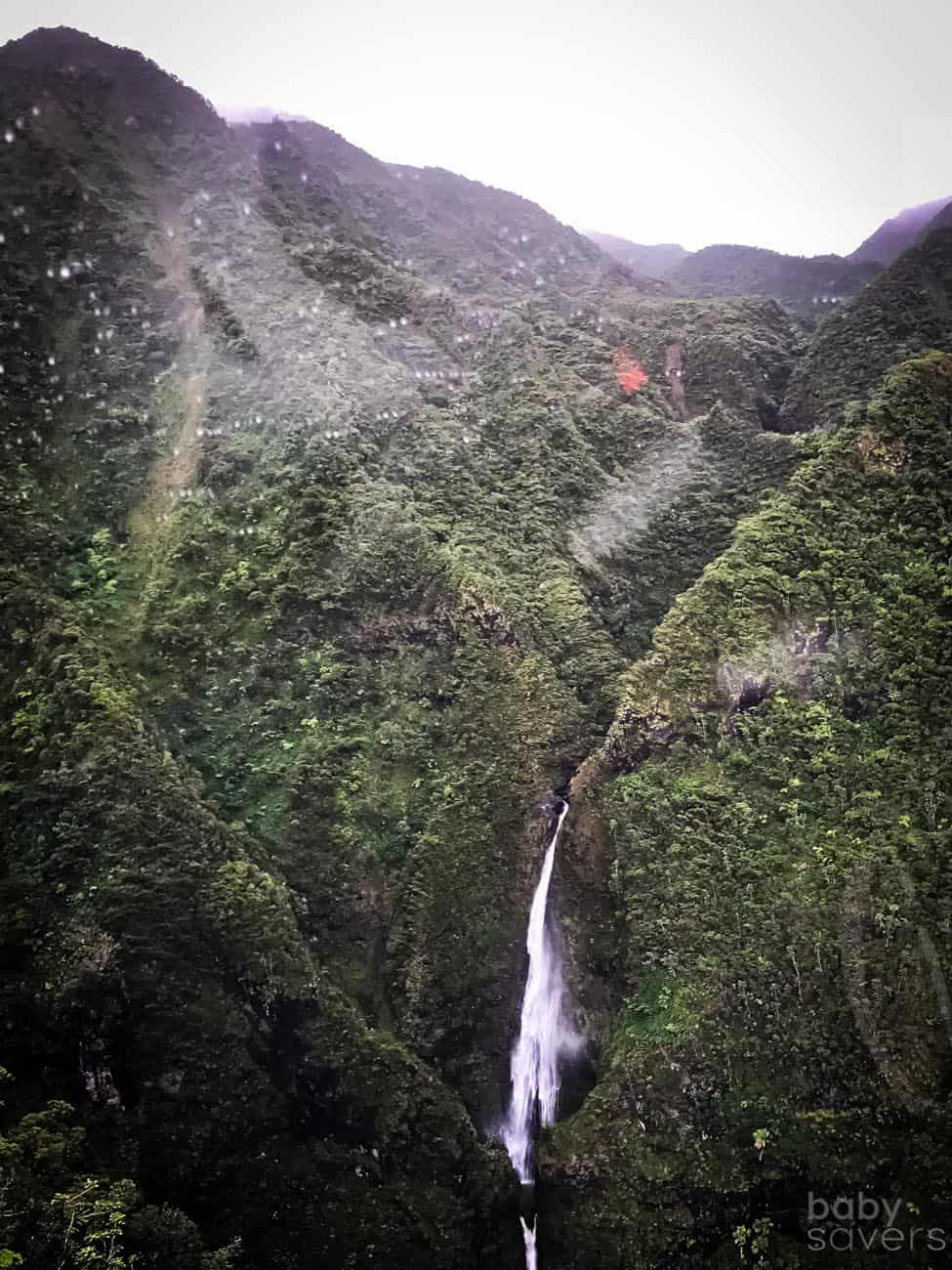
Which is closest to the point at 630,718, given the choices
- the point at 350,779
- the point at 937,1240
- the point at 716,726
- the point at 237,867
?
the point at 716,726

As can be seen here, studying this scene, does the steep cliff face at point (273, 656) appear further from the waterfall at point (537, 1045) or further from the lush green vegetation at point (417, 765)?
the waterfall at point (537, 1045)

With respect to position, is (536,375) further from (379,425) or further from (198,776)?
(198,776)

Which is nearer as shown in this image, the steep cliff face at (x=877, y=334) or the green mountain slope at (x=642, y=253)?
the steep cliff face at (x=877, y=334)

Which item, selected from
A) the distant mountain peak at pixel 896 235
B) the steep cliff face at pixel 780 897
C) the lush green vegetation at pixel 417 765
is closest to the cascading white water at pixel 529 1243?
the steep cliff face at pixel 780 897

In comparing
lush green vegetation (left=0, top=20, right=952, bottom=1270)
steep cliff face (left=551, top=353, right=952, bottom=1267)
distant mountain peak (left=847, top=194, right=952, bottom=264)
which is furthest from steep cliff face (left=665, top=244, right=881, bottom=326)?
steep cliff face (left=551, top=353, right=952, bottom=1267)

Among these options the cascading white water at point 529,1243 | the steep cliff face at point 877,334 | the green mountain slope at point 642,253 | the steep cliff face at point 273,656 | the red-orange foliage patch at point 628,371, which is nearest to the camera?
the steep cliff face at point 273,656

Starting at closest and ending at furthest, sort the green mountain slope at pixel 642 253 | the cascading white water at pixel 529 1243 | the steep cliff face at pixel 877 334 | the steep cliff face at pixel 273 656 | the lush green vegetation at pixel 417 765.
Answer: the lush green vegetation at pixel 417 765
the steep cliff face at pixel 273 656
the cascading white water at pixel 529 1243
the steep cliff face at pixel 877 334
the green mountain slope at pixel 642 253

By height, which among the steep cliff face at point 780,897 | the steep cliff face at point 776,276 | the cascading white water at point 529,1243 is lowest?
the cascading white water at point 529,1243

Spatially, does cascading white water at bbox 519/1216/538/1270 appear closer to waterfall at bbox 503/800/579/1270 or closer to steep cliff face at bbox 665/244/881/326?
waterfall at bbox 503/800/579/1270
